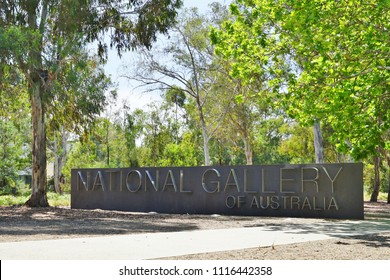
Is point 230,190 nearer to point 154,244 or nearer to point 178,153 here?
point 154,244

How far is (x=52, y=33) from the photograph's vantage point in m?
25.4

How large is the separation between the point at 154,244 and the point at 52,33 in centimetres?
1617

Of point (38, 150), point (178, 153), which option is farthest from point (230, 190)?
point (178, 153)

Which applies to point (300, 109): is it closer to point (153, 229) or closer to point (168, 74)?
point (153, 229)

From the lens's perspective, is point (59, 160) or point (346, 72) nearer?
point (346, 72)

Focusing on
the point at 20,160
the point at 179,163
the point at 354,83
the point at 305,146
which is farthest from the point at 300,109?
the point at 20,160

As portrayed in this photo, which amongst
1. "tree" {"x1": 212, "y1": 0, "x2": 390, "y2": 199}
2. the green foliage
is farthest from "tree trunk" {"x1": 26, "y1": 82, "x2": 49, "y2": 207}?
the green foliage

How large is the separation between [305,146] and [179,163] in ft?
Answer: 33.6

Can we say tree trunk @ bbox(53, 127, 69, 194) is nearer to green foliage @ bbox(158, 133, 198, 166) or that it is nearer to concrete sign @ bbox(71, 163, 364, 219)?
green foliage @ bbox(158, 133, 198, 166)

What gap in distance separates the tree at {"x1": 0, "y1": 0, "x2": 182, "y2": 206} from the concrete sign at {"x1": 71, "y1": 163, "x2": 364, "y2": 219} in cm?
278

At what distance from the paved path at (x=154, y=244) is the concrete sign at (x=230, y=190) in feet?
18.9

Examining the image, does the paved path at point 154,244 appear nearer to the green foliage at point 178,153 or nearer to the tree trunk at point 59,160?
the green foliage at point 178,153

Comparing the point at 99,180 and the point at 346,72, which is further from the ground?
the point at 346,72

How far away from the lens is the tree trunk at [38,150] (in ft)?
86.4
